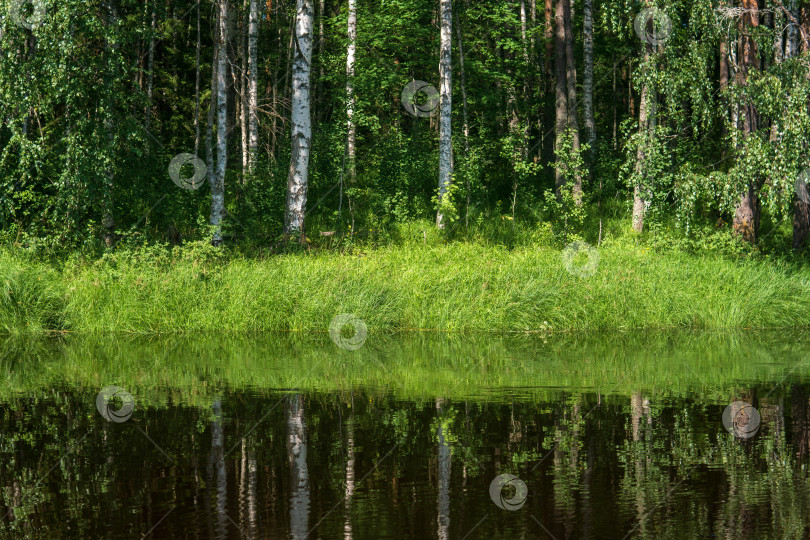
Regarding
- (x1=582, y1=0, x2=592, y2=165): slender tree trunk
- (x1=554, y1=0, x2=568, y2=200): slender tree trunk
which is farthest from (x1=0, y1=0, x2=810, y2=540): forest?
(x1=582, y1=0, x2=592, y2=165): slender tree trunk

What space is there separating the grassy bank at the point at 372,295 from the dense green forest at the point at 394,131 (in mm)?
1435

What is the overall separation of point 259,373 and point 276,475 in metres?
4.39

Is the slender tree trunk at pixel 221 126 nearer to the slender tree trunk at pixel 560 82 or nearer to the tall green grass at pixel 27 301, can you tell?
the tall green grass at pixel 27 301

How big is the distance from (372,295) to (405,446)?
8.53 m

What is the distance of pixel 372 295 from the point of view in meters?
14.9

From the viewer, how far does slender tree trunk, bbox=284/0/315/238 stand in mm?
17578

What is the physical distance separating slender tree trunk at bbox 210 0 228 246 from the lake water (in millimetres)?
8499

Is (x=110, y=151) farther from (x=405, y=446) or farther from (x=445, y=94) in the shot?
(x=405, y=446)

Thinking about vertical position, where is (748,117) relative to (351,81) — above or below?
below

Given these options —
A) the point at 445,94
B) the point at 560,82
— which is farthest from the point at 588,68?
the point at 445,94

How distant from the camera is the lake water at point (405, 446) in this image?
474 cm

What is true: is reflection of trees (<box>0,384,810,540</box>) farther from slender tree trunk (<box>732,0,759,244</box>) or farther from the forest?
slender tree trunk (<box>732,0,759,244</box>)

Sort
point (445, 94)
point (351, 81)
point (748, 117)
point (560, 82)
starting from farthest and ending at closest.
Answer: point (560, 82) < point (351, 81) < point (445, 94) < point (748, 117)

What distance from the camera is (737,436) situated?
22.2 feet
